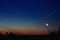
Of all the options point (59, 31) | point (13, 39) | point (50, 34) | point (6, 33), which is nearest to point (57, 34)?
point (59, 31)

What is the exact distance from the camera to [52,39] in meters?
68.2

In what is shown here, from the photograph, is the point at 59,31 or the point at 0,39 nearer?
the point at 59,31

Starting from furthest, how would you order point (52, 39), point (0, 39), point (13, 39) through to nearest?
1. point (0, 39)
2. point (52, 39)
3. point (13, 39)

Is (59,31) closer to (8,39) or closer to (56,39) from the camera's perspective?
(56,39)

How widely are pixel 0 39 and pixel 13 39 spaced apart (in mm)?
12512

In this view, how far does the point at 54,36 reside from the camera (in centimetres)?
6881

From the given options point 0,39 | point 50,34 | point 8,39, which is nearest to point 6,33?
point 0,39

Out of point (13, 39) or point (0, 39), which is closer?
point (13, 39)

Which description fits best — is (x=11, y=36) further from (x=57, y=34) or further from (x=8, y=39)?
(x=57, y=34)

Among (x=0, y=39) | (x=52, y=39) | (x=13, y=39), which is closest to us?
(x=13, y=39)

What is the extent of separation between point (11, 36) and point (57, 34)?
22662 mm

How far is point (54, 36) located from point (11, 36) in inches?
851

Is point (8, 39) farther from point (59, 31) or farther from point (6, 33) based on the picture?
point (59, 31)

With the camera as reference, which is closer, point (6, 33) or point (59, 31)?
point (59, 31)
